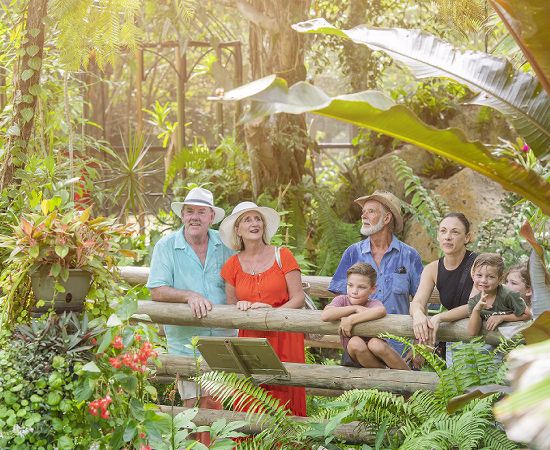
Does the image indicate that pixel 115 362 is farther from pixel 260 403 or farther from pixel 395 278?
pixel 395 278

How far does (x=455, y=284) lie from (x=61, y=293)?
226cm

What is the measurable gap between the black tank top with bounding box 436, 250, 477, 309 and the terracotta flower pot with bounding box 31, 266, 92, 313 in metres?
2.11

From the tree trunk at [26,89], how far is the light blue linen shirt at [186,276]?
3.43 ft

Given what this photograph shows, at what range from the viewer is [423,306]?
4.87 m

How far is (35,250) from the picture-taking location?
12.1 ft

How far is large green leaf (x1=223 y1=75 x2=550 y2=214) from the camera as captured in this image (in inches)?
95.7

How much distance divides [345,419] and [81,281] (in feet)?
4.93

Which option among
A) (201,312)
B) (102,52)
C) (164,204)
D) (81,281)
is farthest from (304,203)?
(81,281)

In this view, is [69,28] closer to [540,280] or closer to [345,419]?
[345,419]

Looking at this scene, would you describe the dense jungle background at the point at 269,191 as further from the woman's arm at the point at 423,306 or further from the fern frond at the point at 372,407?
the woman's arm at the point at 423,306

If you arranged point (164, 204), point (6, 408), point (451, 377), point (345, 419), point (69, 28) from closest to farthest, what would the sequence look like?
1. point (6, 408)
2. point (451, 377)
3. point (345, 419)
4. point (69, 28)
5. point (164, 204)

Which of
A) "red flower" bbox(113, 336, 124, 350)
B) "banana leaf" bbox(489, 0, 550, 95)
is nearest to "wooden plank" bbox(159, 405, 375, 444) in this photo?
"red flower" bbox(113, 336, 124, 350)

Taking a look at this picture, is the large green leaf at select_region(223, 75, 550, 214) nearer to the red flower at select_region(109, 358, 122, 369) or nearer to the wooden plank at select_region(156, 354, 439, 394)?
the red flower at select_region(109, 358, 122, 369)

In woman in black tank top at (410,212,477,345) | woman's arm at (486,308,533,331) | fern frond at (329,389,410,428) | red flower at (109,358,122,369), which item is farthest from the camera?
woman in black tank top at (410,212,477,345)
